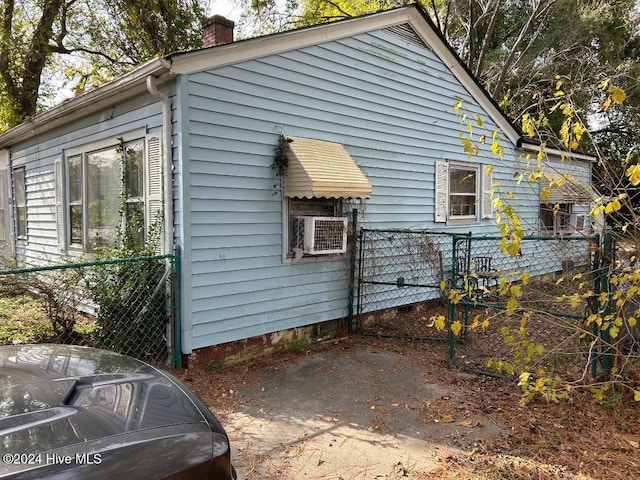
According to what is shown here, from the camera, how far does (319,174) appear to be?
5.28 meters

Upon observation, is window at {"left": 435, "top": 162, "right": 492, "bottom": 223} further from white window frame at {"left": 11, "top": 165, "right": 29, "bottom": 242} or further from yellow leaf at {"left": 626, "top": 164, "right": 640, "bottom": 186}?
white window frame at {"left": 11, "top": 165, "right": 29, "bottom": 242}

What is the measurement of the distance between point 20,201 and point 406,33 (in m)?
8.29

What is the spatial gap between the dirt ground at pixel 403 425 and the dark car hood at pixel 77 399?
142 centimetres

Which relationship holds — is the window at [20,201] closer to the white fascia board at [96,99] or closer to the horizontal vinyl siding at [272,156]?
the white fascia board at [96,99]

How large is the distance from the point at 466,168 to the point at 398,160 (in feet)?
6.88

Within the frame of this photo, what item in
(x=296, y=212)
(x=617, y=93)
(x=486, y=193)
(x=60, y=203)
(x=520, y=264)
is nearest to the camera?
(x=617, y=93)

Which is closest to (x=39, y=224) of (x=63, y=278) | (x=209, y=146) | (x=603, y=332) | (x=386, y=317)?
(x=63, y=278)

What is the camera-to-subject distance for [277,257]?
5.57 metres

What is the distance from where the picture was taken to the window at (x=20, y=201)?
8.81 metres

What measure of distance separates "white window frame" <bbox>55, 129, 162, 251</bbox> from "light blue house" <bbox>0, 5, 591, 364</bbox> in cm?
3

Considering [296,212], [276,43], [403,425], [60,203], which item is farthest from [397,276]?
[60,203]

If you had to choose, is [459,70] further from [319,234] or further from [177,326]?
[177,326]

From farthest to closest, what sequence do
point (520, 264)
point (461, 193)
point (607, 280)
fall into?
1. point (520, 264)
2. point (461, 193)
3. point (607, 280)

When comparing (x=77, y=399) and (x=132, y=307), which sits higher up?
(x=77, y=399)
